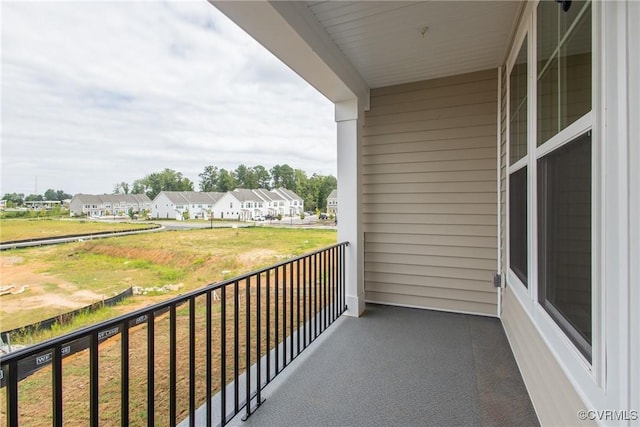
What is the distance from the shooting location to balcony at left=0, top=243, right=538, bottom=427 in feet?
3.53

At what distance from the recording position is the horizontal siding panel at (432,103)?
9.87 feet

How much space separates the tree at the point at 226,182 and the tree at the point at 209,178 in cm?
8

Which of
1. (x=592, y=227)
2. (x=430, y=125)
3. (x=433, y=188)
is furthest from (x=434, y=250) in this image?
(x=592, y=227)

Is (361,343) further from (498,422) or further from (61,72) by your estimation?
(61,72)

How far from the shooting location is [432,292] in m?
3.27

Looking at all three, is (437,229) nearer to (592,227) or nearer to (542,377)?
(542,377)

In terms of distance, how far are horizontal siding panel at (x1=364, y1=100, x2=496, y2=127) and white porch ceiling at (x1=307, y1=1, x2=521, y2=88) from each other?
0.35 metres

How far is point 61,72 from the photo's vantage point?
4316mm

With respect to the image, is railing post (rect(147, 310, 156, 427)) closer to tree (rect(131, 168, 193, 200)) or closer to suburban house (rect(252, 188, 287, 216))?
tree (rect(131, 168, 193, 200))

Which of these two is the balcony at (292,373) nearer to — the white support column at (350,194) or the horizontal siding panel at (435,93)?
the white support column at (350,194)

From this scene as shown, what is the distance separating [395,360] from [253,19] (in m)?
2.48

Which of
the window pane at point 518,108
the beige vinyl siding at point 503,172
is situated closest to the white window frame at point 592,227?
the window pane at point 518,108

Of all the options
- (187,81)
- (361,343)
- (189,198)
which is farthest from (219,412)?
(187,81)

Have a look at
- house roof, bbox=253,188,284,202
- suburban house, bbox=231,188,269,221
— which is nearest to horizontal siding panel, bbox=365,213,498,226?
house roof, bbox=253,188,284,202
